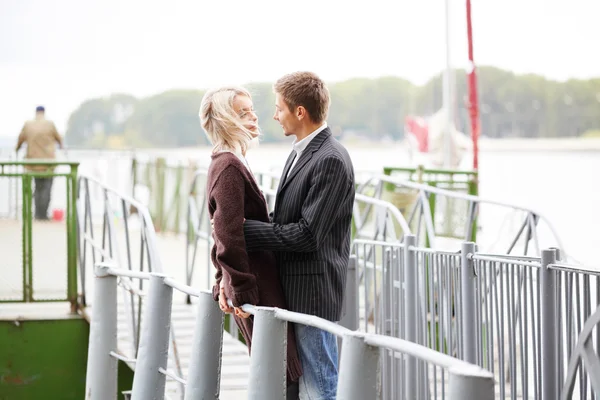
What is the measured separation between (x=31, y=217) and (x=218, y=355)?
4819mm

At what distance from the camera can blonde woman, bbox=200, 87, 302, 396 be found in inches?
118

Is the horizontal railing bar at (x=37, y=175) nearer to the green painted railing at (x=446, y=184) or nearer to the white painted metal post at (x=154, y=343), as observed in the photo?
the green painted railing at (x=446, y=184)

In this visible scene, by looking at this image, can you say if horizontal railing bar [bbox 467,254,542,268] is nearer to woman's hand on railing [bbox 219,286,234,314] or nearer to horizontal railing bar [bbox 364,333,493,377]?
woman's hand on railing [bbox 219,286,234,314]

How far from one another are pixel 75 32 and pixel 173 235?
21.7 meters

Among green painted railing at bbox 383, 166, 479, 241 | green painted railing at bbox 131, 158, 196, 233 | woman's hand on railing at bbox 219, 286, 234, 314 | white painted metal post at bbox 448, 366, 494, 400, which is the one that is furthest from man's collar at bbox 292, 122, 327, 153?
green painted railing at bbox 131, 158, 196, 233

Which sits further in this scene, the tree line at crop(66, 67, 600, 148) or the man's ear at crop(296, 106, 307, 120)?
the tree line at crop(66, 67, 600, 148)

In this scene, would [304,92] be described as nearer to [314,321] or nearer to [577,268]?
[314,321]

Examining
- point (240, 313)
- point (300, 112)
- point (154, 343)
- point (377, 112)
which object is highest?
point (377, 112)

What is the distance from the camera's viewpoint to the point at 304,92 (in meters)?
3.03

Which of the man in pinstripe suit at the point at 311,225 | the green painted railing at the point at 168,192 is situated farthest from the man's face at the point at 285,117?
the green painted railing at the point at 168,192

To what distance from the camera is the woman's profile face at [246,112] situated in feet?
10.2

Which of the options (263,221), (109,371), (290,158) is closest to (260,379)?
(263,221)

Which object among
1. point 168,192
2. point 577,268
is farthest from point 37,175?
point 168,192

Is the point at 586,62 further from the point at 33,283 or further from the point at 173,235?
the point at 33,283
